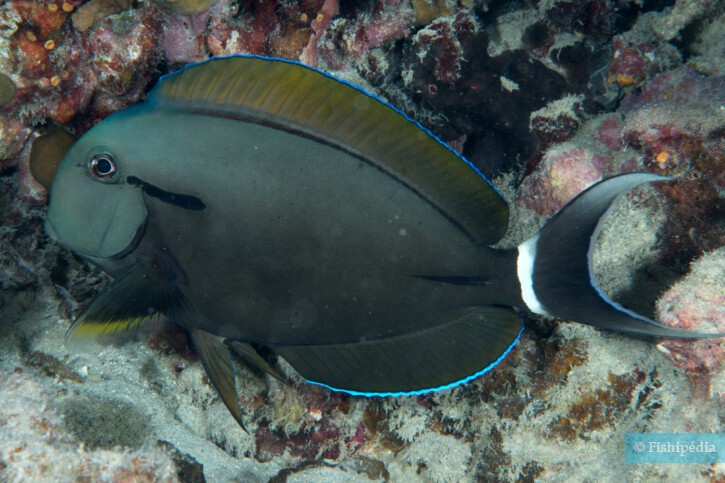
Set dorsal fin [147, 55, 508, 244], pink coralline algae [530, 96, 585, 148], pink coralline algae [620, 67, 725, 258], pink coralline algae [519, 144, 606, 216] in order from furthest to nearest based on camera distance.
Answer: pink coralline algae [530, 96, 585, 148], pink coralline algae [519, 144, 606, 216], pink coralline algae [620, 67, 725, 258], dorsal fin [147, 55, 508, 244]

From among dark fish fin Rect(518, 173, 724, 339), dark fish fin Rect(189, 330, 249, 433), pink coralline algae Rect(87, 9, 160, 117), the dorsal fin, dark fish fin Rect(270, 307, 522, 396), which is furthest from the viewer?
pink coralline algae Rect(87, 9, 160, 117)

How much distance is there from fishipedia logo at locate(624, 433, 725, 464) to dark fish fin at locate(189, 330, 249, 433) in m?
2.20

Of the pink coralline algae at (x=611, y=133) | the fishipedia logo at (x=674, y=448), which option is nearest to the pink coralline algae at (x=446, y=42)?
the pink coralline algae at (x=611, y=133)

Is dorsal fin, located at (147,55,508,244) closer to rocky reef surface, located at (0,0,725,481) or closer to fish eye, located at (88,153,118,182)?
fish eye, located at (88,153,118,182)

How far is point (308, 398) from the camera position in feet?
10.4

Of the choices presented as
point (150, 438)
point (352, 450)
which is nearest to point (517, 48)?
point (352, 450)

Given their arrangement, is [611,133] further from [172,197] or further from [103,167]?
[103,167]

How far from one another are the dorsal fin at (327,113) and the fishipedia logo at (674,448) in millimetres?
1580

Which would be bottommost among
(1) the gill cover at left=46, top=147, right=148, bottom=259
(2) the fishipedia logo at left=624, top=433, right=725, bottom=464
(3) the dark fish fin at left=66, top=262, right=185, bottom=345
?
(3) the dark fish fin at left=66, top=262, right=185, bottom=345

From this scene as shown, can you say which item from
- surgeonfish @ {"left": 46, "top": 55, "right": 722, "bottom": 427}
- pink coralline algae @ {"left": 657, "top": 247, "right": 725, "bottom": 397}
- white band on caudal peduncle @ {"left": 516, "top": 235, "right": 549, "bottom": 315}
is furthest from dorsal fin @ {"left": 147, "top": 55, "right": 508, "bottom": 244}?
pink coralline algae @ {"left": 657, "top": 247, "right": 725, "bottom": 397}

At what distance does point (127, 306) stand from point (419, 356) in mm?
1433

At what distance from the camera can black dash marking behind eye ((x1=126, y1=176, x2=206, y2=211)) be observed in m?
2.05

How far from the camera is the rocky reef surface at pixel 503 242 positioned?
2.31 meters

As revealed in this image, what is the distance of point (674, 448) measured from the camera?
2.40 meters
